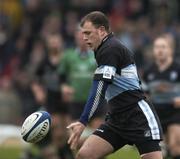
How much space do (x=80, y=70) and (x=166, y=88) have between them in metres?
1.59

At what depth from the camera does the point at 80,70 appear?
1260 cm

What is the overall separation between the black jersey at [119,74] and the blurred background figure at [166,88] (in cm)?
274

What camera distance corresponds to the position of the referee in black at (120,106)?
8.73 meters

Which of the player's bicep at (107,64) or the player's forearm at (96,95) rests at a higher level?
the player's bicep at (107,64)

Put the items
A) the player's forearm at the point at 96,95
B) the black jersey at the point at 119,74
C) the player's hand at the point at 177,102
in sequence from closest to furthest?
the player's forearm at the point at 96,95 < the black jersey at the point at 119,74 < the player's hand at the point at 177,102

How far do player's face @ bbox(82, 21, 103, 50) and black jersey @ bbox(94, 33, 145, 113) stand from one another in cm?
6

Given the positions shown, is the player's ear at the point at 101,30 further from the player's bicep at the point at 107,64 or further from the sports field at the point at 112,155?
the sports field at the point at 112,155

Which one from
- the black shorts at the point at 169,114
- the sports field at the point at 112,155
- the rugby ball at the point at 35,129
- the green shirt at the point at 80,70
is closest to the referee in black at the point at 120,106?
the rugby ball at the point at 35,129

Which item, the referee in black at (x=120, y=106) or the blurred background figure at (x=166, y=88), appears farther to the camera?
the blurred background figure at (x=166, y=88)

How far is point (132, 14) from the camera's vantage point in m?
18.0

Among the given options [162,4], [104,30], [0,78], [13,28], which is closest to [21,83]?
[0,78]

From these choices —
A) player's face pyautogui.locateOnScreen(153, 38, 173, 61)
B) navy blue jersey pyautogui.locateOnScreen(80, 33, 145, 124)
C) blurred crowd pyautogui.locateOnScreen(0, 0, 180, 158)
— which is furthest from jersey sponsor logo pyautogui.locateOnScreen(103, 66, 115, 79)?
blurred crowd pyautogui.locateOnScreen(0, 0, 180, 158)

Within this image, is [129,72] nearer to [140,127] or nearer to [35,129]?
[140,127]

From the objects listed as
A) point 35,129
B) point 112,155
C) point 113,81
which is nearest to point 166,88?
point 112,155
